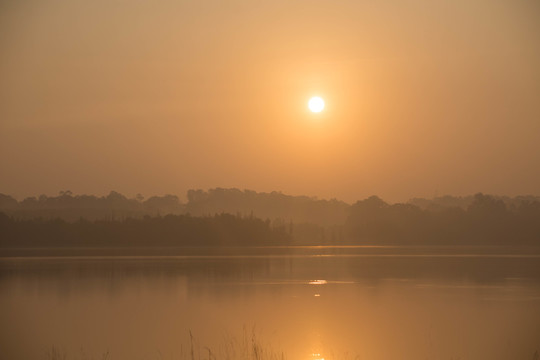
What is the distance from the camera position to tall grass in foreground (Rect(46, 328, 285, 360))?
52.5ft

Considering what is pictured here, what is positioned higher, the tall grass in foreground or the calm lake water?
the calm lake water

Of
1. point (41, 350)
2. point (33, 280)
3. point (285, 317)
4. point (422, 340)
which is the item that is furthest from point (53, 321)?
point (33, 280)

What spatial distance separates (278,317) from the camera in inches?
899

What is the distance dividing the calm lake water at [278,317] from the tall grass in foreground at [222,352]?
0.11 m

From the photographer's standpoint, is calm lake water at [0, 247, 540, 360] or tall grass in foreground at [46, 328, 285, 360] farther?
calm lake water at [0, 247, 540, 360]

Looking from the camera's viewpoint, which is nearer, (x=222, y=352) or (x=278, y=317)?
(x=222, y=352)

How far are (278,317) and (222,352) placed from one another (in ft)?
20.5

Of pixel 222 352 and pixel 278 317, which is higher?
pixel 278 317

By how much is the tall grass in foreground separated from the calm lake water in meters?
0.11

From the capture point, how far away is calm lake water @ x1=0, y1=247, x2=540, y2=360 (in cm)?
1750

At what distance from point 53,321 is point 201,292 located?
942cm

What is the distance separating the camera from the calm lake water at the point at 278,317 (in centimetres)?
1750

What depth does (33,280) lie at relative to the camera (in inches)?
1444

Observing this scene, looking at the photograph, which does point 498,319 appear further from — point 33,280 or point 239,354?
point 33,280
